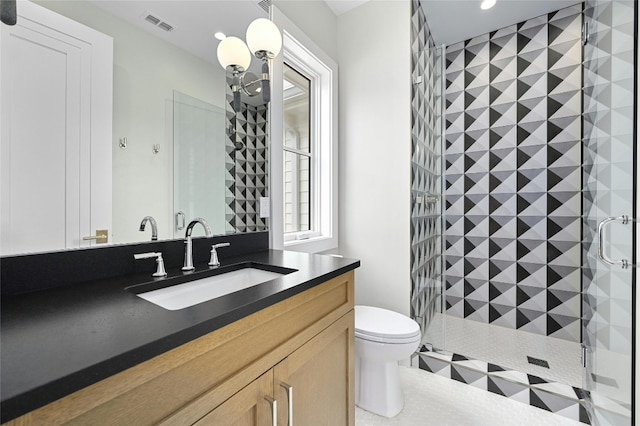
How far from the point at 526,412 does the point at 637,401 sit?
1.84 feet

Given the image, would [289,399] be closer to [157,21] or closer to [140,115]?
[140,115]

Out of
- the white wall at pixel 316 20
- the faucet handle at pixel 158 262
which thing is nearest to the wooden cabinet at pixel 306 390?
the faucet handle at pixel 158 262

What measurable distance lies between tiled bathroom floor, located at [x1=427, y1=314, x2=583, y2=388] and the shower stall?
0.01 m

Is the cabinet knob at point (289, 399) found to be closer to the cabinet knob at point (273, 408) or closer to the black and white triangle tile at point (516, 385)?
the cabinet knob at point (273, 408)

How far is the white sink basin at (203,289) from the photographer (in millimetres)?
860

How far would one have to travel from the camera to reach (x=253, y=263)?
1.14 meters

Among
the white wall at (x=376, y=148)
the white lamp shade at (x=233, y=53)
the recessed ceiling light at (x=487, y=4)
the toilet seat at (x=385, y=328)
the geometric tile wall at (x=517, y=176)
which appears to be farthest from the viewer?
the geometric tile wall at (x=517, y=176)

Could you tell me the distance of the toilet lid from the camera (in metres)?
1.43

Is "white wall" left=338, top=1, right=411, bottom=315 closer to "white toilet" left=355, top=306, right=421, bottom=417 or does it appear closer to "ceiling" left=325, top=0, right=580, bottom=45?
"ceiling" left=325, top=0, right=580, bottom=45

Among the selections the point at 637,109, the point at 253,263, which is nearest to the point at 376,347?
the point at 253,263

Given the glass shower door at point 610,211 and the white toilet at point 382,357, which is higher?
the glass shower door at point 610,211

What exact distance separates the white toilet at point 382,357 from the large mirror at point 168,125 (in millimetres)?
850

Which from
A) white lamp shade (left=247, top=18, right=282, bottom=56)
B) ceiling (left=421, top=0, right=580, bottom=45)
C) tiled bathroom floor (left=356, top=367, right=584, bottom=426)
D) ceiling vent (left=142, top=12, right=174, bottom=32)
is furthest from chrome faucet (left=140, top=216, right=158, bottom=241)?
ceiling (left=421, top=0, right=580, bottom=45)

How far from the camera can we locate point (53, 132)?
30.1 inches
